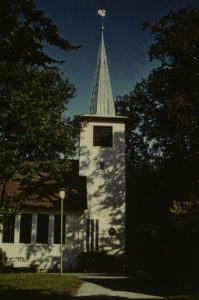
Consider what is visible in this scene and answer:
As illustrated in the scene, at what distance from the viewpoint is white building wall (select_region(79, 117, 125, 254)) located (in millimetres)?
22109

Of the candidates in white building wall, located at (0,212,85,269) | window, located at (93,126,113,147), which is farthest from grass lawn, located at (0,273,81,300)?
window, located at (93,126,113,147)

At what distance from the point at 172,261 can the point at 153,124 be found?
10628mm

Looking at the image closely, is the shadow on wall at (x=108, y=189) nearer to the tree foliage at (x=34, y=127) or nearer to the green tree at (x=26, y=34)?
the tree foliage at (x=34, y=127)

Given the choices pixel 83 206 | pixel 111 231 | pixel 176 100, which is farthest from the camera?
pixel 111 231

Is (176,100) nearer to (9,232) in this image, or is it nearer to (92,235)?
(92,235)

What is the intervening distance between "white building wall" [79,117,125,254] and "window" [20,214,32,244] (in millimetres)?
4567

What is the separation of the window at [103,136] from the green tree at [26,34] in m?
19.8

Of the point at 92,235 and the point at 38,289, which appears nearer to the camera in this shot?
the point at 38,289

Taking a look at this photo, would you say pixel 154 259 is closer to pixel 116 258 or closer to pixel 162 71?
pixel 116 258

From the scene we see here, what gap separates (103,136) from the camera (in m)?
24.6

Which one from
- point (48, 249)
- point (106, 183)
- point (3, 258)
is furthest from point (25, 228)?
point (106, 183)

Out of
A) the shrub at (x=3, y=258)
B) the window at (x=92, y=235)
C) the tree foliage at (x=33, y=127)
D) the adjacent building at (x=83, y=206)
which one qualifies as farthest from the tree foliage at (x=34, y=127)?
the shrub at (x=3, y=258)

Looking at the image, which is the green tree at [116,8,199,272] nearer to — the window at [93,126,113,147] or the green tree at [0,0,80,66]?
the window at [93,126,113,147]

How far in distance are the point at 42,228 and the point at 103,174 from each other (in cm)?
659
